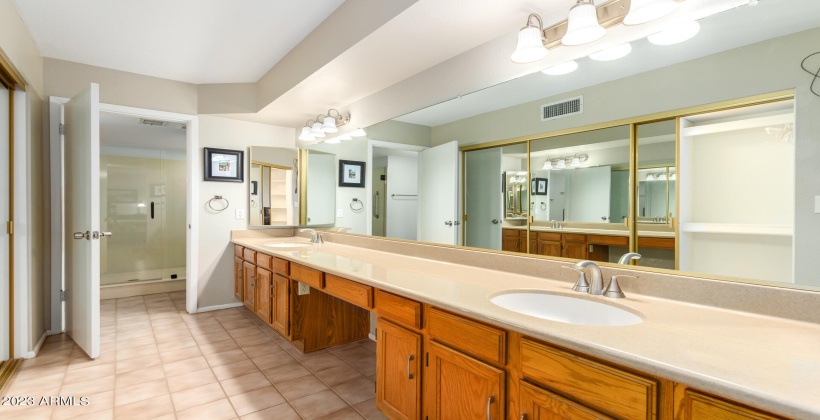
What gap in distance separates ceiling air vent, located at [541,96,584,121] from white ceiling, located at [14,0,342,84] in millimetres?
1311

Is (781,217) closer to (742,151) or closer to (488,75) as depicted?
(742,151)

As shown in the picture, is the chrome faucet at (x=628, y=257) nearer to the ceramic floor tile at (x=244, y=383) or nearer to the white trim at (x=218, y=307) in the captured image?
the ceramic floor tile at (x=244, y=383)

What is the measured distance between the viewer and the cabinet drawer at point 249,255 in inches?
134

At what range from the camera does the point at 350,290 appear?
1960 millimetres

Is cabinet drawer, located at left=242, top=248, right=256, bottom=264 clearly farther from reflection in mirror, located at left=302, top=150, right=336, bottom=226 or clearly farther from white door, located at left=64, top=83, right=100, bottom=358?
white door, located at left=64, top=83, right=100, bottom=358

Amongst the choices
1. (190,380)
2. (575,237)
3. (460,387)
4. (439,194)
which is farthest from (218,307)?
(575,237)

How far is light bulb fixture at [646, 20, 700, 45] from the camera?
1.30 metres

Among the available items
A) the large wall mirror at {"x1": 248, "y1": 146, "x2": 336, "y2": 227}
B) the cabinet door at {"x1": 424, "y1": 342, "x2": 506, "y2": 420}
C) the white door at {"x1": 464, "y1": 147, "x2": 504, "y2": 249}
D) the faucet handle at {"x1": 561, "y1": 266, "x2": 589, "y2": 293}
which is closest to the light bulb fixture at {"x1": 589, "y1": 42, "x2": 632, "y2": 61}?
the white door at {"x1": 464, "y1": 147, "x2": 504, "y2": 249}

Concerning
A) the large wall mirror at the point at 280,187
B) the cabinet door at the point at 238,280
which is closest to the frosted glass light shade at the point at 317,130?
the large wall mirror at the point at 280,187

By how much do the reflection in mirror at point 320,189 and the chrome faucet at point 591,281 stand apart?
2475 mm

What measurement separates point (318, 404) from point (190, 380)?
2.97ft

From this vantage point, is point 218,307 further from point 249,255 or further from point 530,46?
point 530,46

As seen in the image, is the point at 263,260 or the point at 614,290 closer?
the point at 614,290

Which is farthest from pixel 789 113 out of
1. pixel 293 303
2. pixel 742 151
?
pixel 293 303
